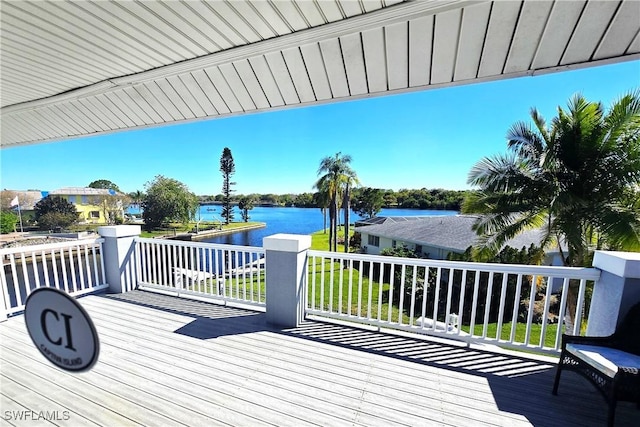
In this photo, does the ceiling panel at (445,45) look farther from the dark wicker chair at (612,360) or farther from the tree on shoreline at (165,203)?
the tree on shoreline at (165,203)

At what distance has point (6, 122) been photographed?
368 centimetres

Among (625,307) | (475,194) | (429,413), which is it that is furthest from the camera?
(475,194)

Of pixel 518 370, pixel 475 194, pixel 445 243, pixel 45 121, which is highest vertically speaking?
pixel 45 121

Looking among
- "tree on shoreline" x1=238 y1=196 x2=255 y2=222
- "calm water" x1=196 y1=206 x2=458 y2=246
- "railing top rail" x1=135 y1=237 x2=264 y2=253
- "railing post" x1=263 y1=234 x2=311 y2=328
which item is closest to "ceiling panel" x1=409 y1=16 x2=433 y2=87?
"railing post" x1=263 y1=234 x2=311 y2=328

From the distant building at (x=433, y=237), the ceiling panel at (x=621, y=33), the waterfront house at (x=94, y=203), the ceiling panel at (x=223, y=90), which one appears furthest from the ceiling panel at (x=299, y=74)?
the waterfront house at (x=94, y=203)

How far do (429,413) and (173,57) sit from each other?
11.2 feet

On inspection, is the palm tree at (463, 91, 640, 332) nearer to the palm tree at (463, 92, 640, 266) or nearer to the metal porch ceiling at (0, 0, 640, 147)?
the palm tree at (463, 92, 640, 266)

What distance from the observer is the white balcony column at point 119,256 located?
397 centimetres

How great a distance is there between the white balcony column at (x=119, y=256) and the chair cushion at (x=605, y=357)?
5269 mm

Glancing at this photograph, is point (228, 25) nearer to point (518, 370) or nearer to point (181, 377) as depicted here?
point (181, 377)

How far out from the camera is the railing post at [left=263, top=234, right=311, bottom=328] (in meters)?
2.96

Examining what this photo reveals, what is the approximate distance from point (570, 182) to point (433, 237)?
34.5 ft

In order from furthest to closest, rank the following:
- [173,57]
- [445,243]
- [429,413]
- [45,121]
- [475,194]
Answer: [445,243] → [475,194] → [45,121] → [173,57] → [429,413]

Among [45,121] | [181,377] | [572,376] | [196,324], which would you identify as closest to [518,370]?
[572,376]
